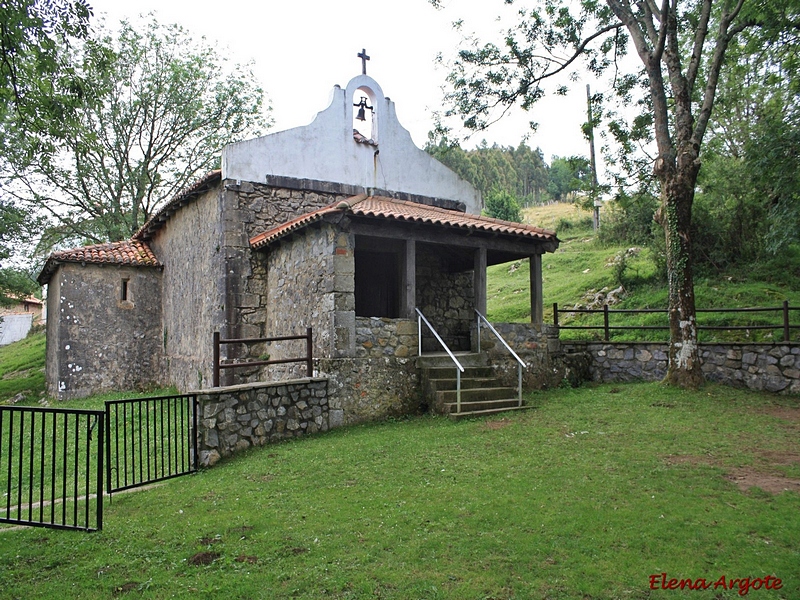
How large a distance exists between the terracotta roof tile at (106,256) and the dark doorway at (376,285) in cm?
736

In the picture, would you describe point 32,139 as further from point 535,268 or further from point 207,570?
point 535,268

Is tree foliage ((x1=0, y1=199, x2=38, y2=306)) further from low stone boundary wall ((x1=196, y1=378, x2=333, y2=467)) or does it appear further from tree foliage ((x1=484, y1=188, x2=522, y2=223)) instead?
tree foliage ((x1=484, y1=188, x2=522, y2=223))

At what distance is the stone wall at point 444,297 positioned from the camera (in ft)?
41.1

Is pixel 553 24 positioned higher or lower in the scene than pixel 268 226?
higher

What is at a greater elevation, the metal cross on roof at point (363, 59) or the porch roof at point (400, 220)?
the metal cross on roof at point (363, 59)

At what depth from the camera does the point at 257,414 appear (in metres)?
8.29

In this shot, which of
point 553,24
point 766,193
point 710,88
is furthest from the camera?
point 766,193

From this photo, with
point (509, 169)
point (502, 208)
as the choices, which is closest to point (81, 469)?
point (502, 208)

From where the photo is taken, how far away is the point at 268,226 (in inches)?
478

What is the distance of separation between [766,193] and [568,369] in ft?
24.0

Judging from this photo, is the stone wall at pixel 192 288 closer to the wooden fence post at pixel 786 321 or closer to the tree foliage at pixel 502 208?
the wooden fence post at pixel 786 321

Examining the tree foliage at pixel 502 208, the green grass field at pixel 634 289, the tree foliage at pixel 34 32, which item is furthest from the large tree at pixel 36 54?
the tree foliage at pixel 502 208

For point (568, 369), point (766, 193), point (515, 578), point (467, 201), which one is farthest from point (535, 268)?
point (515, 578)

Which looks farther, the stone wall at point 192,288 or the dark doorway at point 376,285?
the dark doorway at point 376,285
